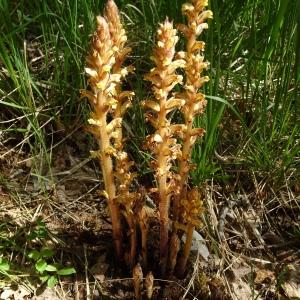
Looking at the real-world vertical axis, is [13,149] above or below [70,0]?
below

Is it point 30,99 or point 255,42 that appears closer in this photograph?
point 255,42

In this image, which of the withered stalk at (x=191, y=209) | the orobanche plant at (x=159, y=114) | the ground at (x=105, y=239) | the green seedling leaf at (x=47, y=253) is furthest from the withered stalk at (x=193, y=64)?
the green seedling leaf at (x=47, y=253)

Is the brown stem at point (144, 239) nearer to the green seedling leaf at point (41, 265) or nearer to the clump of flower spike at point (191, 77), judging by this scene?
the clump of flower spike at point (191, 77)

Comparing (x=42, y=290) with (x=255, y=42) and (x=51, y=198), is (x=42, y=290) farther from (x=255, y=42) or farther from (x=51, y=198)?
(x=255, y=42)

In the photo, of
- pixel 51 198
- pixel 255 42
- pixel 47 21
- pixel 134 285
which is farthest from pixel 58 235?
pixel 255 42

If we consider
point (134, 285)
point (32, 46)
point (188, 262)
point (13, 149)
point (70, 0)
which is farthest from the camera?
point (32, 46)
